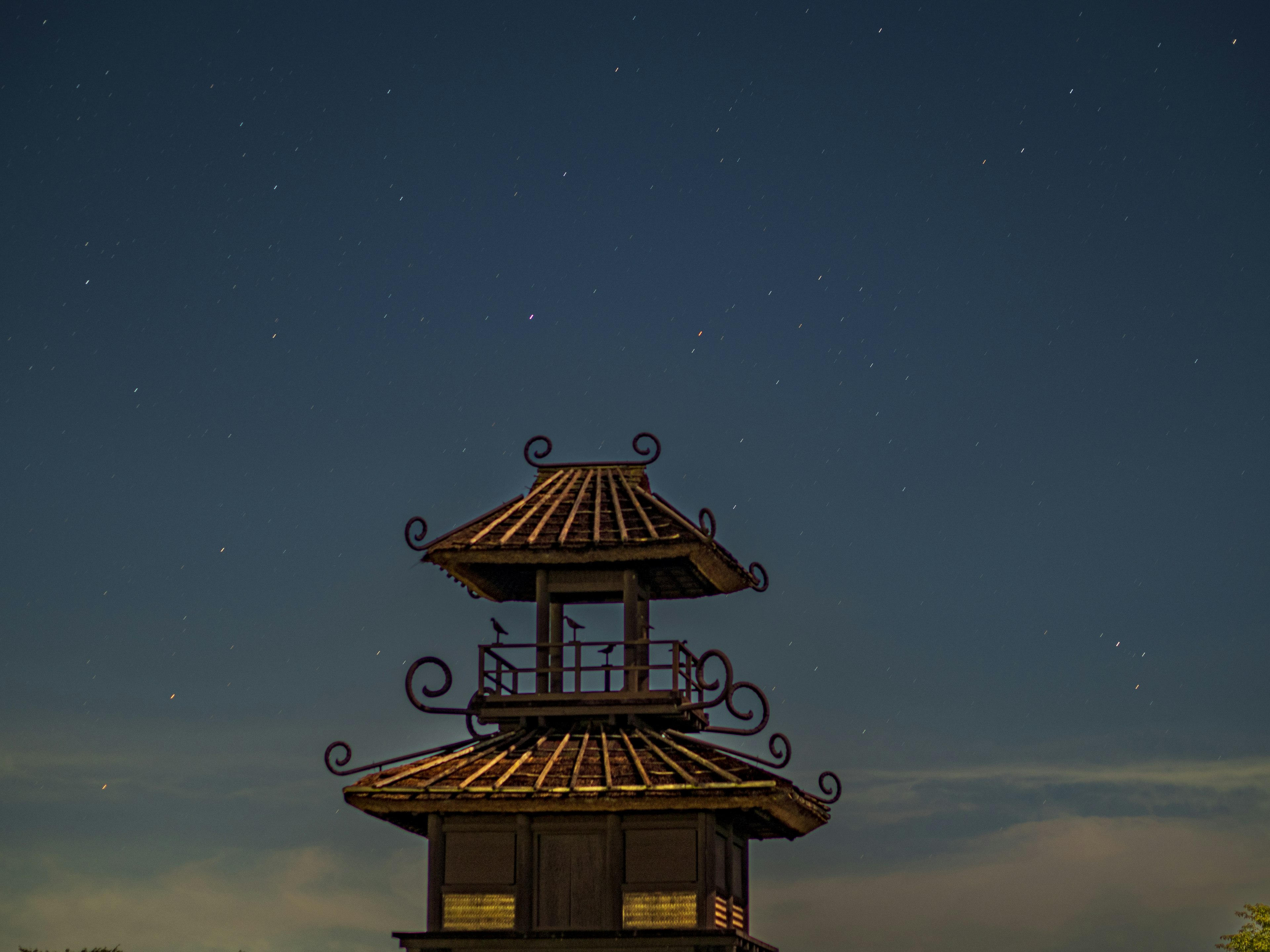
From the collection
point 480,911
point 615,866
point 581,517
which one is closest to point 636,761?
point 615,866

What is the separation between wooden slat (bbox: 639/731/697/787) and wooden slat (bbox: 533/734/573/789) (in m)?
1.29

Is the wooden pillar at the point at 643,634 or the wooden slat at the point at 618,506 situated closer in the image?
the wooden pillar at the point at 643,634

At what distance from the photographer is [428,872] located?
29.5m

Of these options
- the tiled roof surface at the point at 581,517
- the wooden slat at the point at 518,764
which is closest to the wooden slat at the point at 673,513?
→ the tiled roof surface at the point at 581,517

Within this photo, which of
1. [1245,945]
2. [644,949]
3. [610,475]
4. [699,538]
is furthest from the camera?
[1245,945]

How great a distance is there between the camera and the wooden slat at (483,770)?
95.6 ft

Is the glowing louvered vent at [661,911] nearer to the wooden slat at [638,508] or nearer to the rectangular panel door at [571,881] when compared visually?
the rectangular panel door at [571,881]

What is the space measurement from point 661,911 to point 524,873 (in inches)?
90.7

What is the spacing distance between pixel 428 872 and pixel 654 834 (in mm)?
3738

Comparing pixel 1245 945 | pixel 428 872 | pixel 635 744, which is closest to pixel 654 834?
pixel 635 744

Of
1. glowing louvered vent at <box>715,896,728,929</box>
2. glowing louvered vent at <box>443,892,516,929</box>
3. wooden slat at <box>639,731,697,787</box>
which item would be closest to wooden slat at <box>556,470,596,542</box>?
wooden slat at <box>639,731,697,787</box>

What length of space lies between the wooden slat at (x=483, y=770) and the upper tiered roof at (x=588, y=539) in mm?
3355

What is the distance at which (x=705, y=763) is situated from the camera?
96.9ft

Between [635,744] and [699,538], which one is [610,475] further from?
[635,744]
